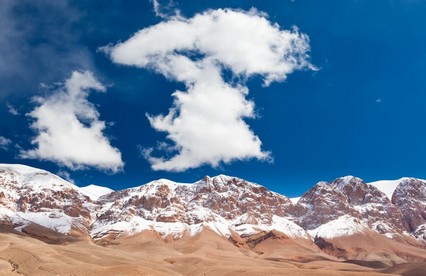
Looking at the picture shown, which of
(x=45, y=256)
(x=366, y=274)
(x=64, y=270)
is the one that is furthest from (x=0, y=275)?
(x=366, y=274)

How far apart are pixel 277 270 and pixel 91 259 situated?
77026 mm

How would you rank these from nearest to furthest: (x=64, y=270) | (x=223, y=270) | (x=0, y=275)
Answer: (x=0, y=275)
(x=64, y=270)
(x=223, y=270)

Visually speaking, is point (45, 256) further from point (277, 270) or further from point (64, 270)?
point (277, 270)

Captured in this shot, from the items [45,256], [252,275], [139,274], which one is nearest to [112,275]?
[139,274]

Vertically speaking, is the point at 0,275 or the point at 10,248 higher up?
the point at 10,248

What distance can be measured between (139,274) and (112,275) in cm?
754

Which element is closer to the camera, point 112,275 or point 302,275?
point 112,275

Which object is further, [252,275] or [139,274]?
[252,275]

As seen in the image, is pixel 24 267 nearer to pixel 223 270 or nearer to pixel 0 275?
pixel 0 275

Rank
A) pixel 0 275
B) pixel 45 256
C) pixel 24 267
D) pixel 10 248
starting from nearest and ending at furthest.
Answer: pixel 0 275
pixel 24 267
pixel 45 256
pixel 10 248

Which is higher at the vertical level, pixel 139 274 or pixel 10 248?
pixel 10 248

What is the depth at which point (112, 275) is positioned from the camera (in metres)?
118

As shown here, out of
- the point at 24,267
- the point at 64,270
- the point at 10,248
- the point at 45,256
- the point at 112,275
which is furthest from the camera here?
the point at 10,248

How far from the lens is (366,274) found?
15375 centimetres
